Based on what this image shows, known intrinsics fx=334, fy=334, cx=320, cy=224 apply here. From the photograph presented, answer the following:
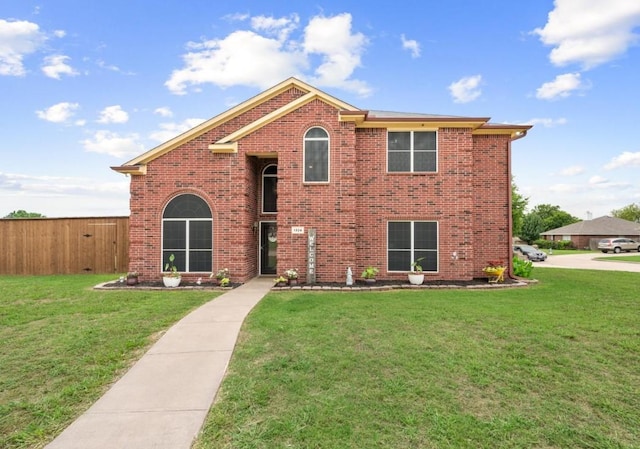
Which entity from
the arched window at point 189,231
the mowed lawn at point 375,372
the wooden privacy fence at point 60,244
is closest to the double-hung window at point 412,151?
the mowed lawn at point 375,372

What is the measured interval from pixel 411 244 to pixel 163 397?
9.37 m

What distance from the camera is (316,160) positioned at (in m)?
11.4

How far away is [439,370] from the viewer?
166 inches

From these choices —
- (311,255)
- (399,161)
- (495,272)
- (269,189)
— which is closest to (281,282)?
(311,255)

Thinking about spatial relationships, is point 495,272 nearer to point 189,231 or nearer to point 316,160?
point 316,160

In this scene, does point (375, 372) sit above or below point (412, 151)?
below

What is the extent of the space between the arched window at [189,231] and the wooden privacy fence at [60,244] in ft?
15.1

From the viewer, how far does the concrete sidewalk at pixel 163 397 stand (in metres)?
2.91

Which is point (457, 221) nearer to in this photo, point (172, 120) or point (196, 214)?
point (196, 214)

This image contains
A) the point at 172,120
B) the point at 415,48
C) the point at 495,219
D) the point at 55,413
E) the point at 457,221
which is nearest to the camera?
the point at 55,413

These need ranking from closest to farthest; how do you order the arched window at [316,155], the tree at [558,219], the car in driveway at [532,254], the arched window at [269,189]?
the arched window at [316,155]
the arched window at [269,189]
the car in driveway at [532,254]
the tree at [558,219]

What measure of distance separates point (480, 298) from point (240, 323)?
6.26 m

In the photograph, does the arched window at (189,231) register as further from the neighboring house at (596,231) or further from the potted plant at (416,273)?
the neighboring house at (596,231)

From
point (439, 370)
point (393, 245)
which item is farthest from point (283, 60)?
point (439, 370)
